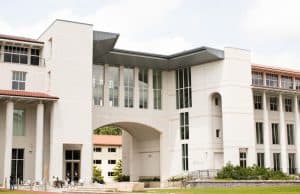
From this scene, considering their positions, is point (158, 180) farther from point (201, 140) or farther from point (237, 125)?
point (237, 125)

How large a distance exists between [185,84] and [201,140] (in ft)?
22.2

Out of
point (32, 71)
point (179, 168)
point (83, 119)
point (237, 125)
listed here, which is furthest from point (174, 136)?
point (32, 71)

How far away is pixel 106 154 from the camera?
88.1 m

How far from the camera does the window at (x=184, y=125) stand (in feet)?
177

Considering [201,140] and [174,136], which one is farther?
[174,136]

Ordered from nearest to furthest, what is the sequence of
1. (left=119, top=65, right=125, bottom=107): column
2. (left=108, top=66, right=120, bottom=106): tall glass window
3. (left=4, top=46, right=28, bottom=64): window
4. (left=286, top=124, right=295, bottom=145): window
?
(left=4, top=46, right=28, bottom=64): window → (left=108, top=66, right=120, bottom=106): tall glass window → (left=119, top=65, right=125, bottom=107): column → (left=286, top=124, right=295, bottom=145): window

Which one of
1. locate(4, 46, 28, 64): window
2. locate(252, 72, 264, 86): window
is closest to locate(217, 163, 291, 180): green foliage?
locate(252, 72, 264, 86): window

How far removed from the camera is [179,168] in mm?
54219

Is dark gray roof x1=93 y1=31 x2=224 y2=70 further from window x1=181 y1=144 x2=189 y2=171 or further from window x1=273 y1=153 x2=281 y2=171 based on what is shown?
window x1=273 y1=153 x2=281 y2=171

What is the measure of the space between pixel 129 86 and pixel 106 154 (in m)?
35.4

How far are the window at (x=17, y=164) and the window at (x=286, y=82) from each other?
97.9 feet

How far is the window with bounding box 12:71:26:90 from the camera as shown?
153ft

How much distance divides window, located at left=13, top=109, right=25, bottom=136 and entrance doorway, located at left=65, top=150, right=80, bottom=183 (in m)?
4.72

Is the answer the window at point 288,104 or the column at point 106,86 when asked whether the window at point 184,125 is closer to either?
the column at point 106,86
